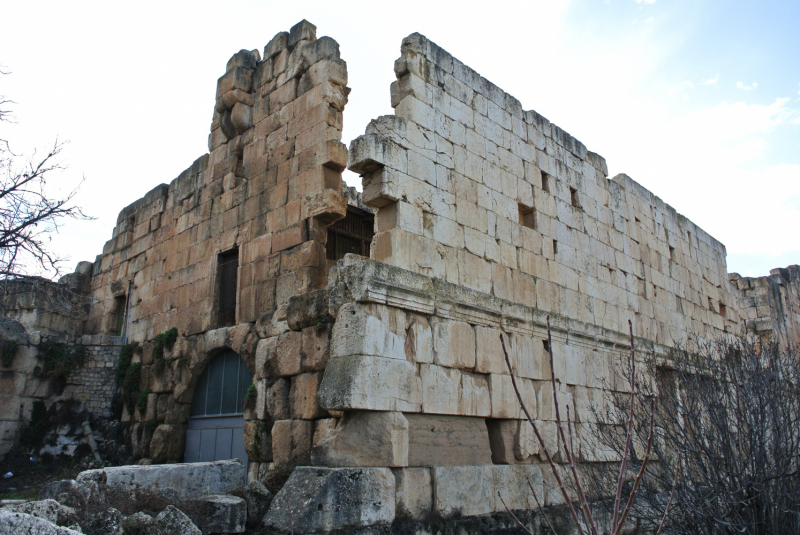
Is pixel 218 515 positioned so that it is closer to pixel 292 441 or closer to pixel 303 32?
pixel 292 441

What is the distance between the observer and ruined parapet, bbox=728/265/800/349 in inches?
626

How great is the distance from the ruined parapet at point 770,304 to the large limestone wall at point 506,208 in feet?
16.6

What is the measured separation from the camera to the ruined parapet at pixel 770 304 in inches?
626

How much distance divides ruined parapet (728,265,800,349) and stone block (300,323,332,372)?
12.2 m

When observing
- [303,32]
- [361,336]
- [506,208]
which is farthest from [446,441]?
[303,32]

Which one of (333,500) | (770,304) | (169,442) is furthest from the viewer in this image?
(770,304)

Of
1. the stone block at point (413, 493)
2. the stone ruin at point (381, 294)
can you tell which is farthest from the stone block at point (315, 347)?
the stone block at point (413, 493)

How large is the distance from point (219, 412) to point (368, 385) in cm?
459

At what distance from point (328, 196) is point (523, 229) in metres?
2.72

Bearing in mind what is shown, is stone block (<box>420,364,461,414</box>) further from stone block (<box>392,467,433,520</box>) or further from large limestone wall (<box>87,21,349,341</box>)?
large limestone wall (<box>87,21,349,341</box>)

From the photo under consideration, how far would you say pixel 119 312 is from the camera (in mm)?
13438

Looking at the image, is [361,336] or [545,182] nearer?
[361,336]

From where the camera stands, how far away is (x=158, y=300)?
11773 millimetres

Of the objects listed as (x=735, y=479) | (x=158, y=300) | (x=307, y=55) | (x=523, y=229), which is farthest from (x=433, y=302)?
(x=158, y=300)
